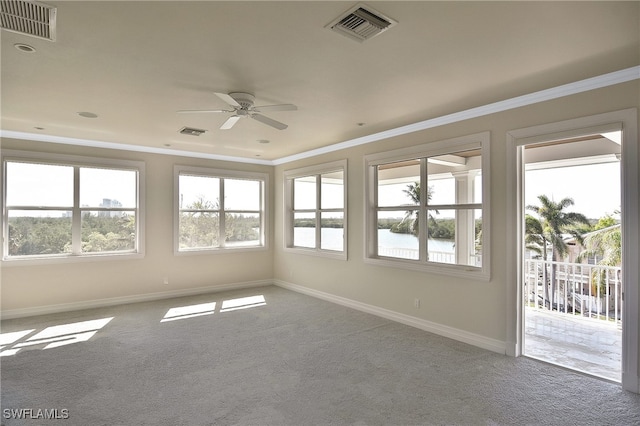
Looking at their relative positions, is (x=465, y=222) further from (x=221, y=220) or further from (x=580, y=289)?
(x=221, y=220)

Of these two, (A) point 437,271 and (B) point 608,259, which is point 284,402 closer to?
(A) point 437,271

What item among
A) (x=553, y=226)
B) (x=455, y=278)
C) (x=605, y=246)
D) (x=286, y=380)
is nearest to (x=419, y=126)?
(x=455, y=278)

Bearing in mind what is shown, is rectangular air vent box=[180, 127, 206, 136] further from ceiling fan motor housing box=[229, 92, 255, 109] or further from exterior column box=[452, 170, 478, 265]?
exterior column box=[452, 170, 478, 265]

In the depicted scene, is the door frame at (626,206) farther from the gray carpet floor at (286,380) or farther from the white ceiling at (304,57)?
the white ceiling at (304,57)

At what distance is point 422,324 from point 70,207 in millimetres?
5507

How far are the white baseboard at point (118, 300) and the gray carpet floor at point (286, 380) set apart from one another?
400mm

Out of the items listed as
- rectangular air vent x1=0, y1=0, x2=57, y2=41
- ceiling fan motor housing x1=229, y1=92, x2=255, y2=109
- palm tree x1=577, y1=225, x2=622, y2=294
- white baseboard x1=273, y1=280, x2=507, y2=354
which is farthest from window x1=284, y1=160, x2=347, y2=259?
palm tree x1=577, y1=225, x2=622, y2=294

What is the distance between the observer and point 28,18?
2.11 m

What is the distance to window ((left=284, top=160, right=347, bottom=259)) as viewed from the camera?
19.8 ft

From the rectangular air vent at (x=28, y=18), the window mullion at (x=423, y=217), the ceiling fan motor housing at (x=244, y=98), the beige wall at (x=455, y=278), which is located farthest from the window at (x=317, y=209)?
the rectangular air vent at (x=28, y=18)

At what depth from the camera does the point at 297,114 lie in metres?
4.15

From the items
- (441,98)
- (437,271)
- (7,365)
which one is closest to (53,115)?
(7,365)

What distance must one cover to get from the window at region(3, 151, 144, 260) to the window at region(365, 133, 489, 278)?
13.2ft

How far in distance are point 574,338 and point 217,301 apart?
5134 millimetres
